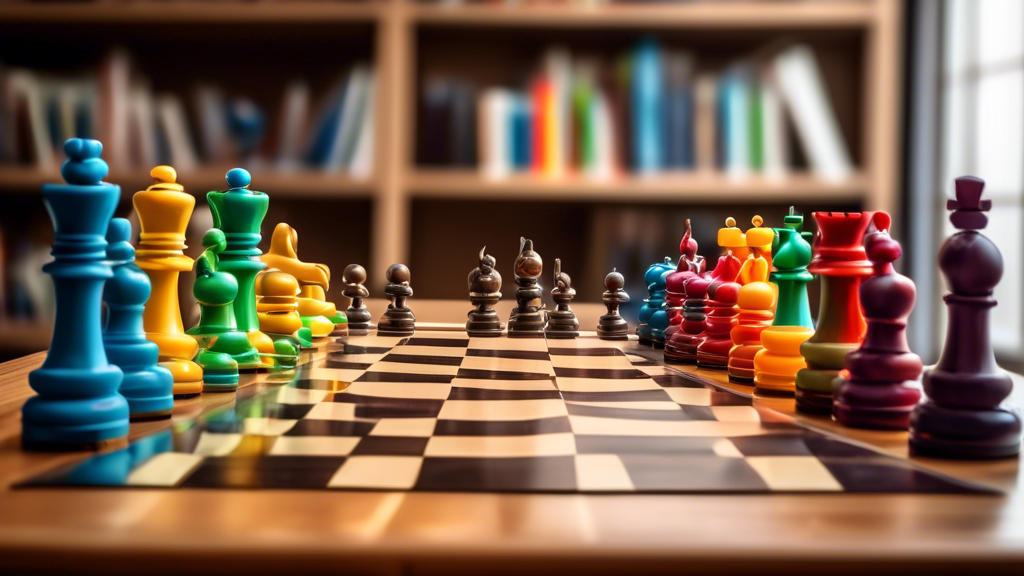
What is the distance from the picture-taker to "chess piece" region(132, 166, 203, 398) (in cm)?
93

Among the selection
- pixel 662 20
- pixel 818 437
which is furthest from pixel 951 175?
pixel 818 437

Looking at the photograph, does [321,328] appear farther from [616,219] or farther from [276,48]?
[276,48]

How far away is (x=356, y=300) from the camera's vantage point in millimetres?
1806

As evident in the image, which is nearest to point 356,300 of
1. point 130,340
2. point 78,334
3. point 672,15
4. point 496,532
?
point 130,340

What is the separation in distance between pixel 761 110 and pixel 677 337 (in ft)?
6.46

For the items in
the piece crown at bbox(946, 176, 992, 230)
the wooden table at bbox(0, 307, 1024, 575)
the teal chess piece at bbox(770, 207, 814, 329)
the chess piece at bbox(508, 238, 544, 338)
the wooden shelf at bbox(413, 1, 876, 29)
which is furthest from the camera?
the wooden shelf at bbox(413, 1, 876, 29)

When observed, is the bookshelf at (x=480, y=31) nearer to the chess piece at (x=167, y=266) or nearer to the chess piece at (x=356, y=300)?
the chess piece at (x=356, y=300)

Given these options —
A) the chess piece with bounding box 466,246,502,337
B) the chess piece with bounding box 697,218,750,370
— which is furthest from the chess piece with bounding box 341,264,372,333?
the chess piece with bounding box 697,218,750,370

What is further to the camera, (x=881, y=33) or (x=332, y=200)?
(x=332, y=200)

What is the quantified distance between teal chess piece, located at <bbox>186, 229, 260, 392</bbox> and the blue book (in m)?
2.17

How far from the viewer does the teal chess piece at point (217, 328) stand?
1.00m

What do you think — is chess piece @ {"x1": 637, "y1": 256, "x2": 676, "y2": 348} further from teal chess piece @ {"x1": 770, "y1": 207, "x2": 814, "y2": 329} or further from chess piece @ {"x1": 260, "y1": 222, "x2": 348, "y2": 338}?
chess piece @ {"x1": 260, "y1": 222, "x2": 348, "y2": 338}

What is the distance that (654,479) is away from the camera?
62 cm

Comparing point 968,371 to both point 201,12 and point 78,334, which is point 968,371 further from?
point 201,12
